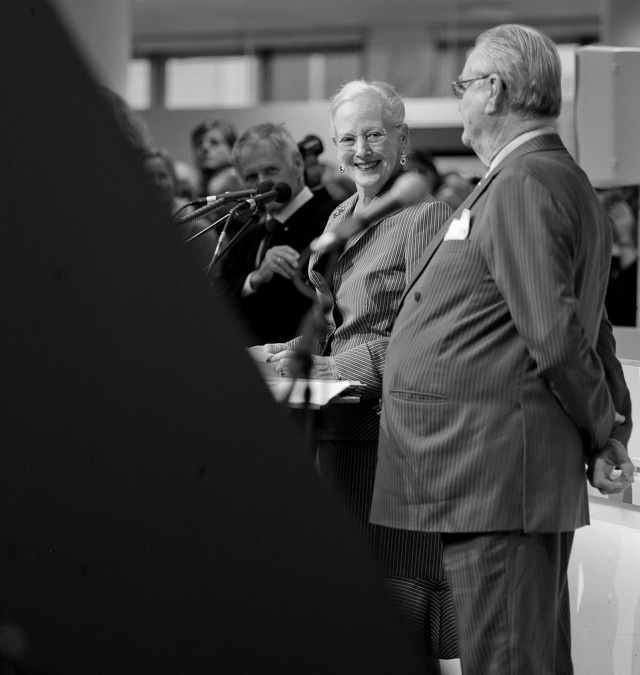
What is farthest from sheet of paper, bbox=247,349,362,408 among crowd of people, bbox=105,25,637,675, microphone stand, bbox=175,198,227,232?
microphone stand, bbox=175,198,227,232

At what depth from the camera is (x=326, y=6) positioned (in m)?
7.59

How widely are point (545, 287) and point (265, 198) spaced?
88cm

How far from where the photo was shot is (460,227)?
1.38 metres

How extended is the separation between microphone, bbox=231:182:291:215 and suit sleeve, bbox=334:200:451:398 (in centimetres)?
41

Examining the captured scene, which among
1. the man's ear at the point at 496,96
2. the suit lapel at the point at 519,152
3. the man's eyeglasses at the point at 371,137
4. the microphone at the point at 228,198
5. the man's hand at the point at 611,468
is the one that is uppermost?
the man's ear at the point at 496,96

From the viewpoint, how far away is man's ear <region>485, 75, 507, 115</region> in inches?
53.9

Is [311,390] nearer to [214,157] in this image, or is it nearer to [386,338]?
[386,338]

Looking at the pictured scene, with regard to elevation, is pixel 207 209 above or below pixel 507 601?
above

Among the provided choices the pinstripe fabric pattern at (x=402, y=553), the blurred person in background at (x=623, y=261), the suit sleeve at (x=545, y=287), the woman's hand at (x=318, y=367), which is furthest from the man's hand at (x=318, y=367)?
the blurred person in background at (x=623, y=261)

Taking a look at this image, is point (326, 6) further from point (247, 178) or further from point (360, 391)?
point (360, 391)

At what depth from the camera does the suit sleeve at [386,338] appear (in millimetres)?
1592

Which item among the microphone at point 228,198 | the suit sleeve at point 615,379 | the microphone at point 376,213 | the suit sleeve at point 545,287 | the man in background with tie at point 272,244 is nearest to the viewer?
the microphone at point 376,213

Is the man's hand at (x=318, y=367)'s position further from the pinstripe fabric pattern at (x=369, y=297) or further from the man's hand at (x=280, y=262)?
the man's hand at (x=280, y=262)

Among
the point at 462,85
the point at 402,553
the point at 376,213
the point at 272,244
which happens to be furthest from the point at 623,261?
the point at 376,213
